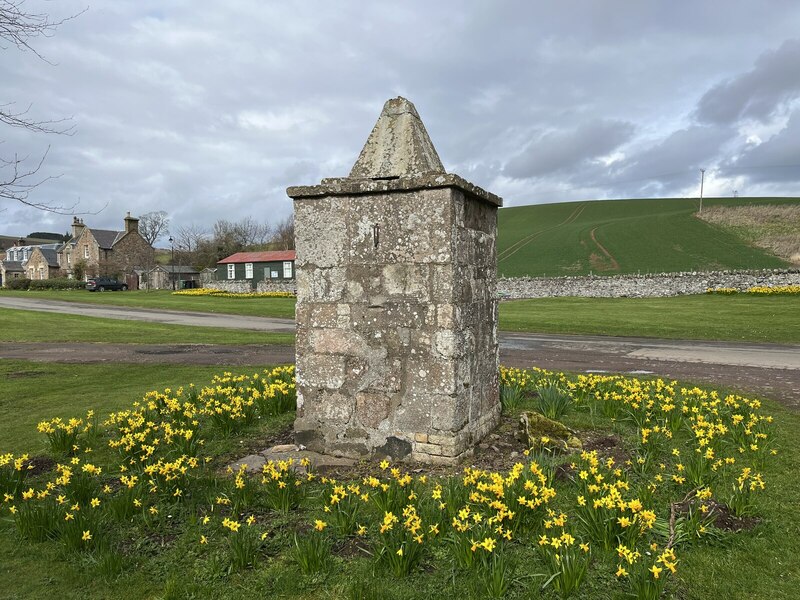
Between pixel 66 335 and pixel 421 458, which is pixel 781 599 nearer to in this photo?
pixel 421 458

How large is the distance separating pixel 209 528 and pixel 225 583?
77 centimetres

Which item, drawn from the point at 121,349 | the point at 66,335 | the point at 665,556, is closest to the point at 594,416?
the point at 665,556

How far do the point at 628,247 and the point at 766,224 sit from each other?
657 inches

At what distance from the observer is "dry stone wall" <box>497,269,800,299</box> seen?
118 ft

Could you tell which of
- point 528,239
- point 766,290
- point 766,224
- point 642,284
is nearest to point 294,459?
point 766,290

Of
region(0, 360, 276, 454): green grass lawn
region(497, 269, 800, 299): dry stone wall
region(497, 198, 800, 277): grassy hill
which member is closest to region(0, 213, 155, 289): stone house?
region(497, 198, 800, 277): grassy hill

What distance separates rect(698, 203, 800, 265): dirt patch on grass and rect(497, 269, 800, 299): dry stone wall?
12312mm

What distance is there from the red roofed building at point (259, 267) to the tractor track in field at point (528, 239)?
80.3 feet

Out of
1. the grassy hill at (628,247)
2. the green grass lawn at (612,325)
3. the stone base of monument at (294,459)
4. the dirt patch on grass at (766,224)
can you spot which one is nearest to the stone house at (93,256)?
the green grass lawn at (612,325)

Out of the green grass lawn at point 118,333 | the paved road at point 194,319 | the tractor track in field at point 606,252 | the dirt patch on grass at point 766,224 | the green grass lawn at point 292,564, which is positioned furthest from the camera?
the dirt patch on grass at point 766,224

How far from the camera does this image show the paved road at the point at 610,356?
11180 mm

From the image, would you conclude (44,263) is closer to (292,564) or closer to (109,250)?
(109,250)

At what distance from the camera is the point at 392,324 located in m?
5.84

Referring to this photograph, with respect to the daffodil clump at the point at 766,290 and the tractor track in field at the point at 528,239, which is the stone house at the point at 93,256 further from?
the daffodil clump at the point at 766,290
